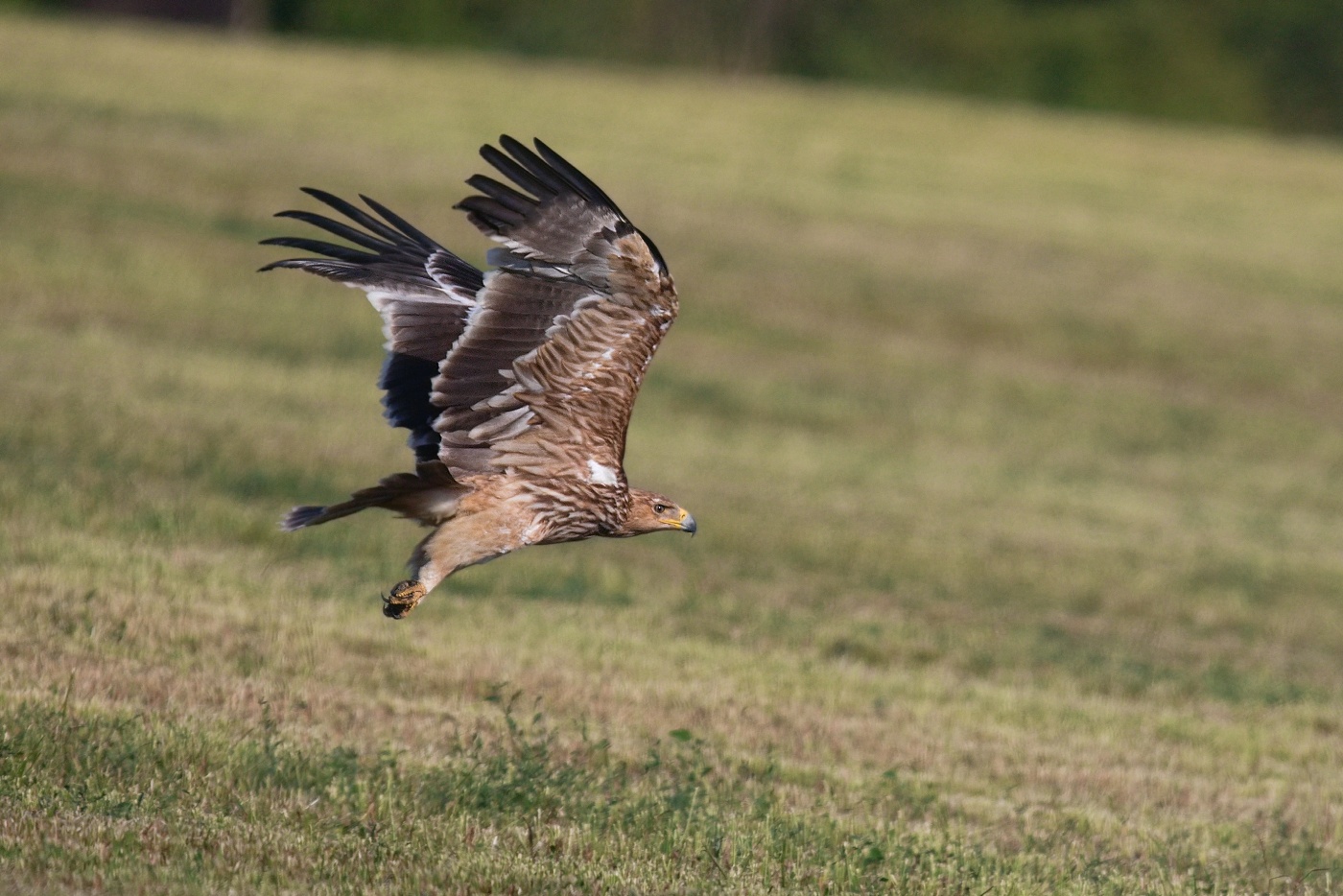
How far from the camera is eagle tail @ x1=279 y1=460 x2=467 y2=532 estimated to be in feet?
25.8

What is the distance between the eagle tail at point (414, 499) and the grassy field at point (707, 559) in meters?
0.80

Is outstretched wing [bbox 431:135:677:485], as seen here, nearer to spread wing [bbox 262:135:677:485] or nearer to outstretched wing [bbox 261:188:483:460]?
spread wing [bbox 262:135:677:485]

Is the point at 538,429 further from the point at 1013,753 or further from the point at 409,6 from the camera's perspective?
the point at 409,6

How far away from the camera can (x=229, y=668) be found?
8867mm

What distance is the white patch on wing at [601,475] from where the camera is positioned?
26.2 ft

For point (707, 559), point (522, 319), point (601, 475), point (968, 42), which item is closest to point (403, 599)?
point (601, 475)

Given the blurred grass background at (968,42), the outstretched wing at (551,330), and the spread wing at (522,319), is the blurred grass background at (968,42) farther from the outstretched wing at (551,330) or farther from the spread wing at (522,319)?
the outstretched wing at (551,330)

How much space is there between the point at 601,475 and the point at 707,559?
6054 mm

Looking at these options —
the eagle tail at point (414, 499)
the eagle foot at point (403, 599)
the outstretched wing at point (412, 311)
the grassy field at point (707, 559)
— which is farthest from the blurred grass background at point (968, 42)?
the eagle foot at point (403, 599)

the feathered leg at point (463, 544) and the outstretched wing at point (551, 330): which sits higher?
the outstretched wing at point (551, 330)

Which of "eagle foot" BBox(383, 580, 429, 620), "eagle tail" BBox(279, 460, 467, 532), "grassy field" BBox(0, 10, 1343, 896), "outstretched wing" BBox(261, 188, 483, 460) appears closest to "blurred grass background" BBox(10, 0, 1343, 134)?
"grassy field" BBox(0, 10, 1343, 896)

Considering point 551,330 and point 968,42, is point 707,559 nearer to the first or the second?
point 551,330

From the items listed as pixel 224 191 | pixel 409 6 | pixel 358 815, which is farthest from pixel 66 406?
pixel 409 6

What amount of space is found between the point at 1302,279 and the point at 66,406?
22.2 m
